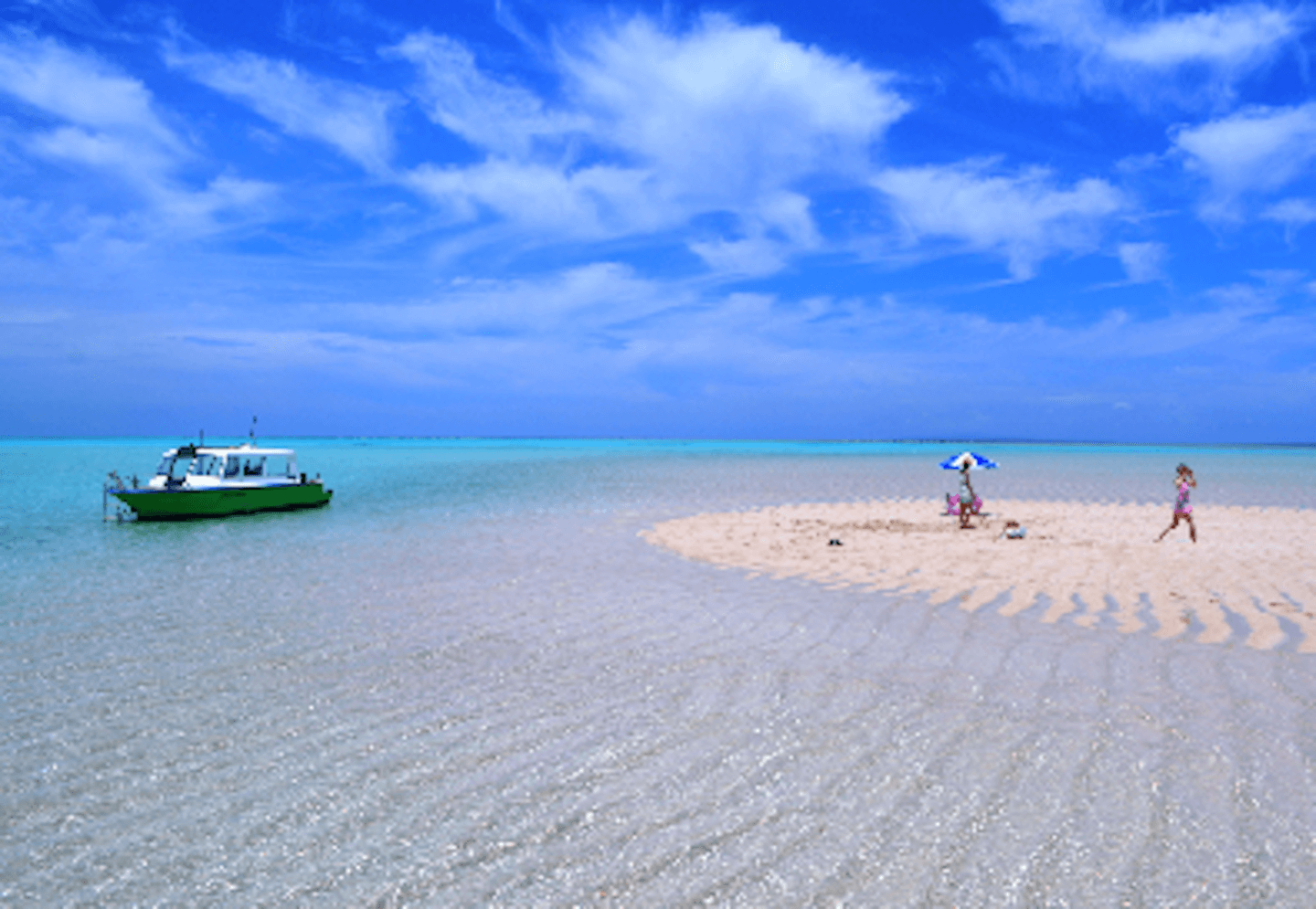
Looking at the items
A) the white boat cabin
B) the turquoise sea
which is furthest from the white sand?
the white boat cabin

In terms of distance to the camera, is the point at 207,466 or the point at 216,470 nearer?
the point at 216,470

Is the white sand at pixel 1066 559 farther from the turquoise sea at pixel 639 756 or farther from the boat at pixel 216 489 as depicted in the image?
the boat at pixel 216 489

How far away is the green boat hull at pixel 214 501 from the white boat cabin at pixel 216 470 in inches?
13.1

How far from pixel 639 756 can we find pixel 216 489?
3010 centimetres

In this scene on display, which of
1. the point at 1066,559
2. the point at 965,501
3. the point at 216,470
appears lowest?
the point at 1066,559

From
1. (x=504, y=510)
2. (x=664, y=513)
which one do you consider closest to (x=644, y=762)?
(x=664, y=513)

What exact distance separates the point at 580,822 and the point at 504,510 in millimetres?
26650

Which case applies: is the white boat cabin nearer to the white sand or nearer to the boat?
the boat

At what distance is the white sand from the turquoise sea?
164cm

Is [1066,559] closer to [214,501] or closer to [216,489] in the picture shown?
[216,489]

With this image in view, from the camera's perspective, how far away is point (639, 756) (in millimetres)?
6609

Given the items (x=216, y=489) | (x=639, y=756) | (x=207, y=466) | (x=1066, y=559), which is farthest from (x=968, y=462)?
(x=207, y=466)

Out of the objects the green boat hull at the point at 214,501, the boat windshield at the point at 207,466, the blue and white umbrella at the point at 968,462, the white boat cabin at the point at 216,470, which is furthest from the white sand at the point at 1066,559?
the boat windshield at the point at 207,466

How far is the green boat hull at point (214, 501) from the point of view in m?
29.6
